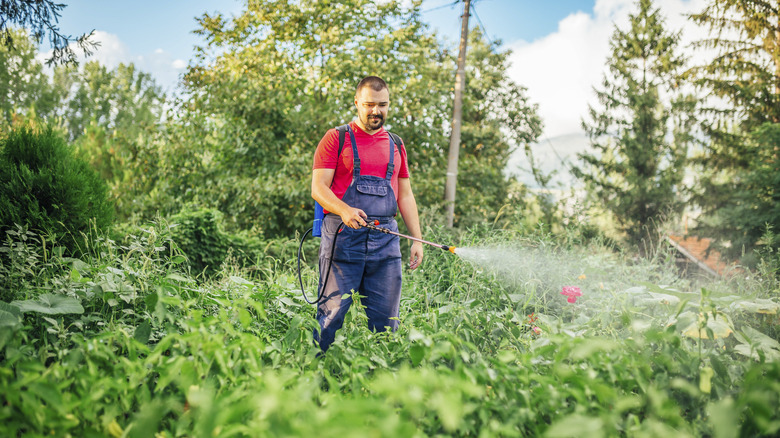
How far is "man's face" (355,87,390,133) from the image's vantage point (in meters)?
2.88

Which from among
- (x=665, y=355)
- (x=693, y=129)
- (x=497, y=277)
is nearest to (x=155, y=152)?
(x=497, y=277)

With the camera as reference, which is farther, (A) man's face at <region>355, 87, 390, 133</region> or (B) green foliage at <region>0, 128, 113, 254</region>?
(B) green foliage at <region>0, 128, 113, 254</region>

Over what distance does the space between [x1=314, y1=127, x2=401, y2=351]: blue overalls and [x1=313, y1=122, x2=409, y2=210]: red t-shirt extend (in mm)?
41

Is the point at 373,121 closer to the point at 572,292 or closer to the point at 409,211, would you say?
the point at 409,211

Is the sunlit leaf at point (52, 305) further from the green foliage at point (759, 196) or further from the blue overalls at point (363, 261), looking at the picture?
the green foliage at point (759, 196)

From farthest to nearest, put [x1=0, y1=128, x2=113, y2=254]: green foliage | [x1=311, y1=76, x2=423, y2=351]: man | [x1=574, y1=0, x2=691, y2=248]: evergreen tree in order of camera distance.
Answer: [x1=574, y1=0, x2=691, y2=248]: evergreen tree
[x1=0, y1=128, x2=113, y2=254]: green foliage
[x1=311, y1=76, x2=423, y2=351]: man

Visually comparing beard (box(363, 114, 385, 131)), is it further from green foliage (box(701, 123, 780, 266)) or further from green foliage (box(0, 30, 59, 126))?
green foliage (box(0, 30, 59, 126))

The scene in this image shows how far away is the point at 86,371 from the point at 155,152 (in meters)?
8.81

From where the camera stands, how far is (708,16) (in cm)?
1427

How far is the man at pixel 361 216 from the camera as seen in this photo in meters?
2.87

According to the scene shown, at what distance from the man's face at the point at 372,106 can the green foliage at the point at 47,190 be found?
8.23 feet

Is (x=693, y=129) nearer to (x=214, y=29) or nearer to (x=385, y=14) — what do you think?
(x=385, y=14)

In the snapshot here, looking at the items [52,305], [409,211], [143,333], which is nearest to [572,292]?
[409,211]

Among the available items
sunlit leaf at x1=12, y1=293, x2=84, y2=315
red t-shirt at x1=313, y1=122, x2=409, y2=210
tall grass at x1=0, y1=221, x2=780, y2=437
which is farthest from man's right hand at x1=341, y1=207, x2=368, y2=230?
sunlit leaf at x1=12, y1=293, x2=84, y2=315
